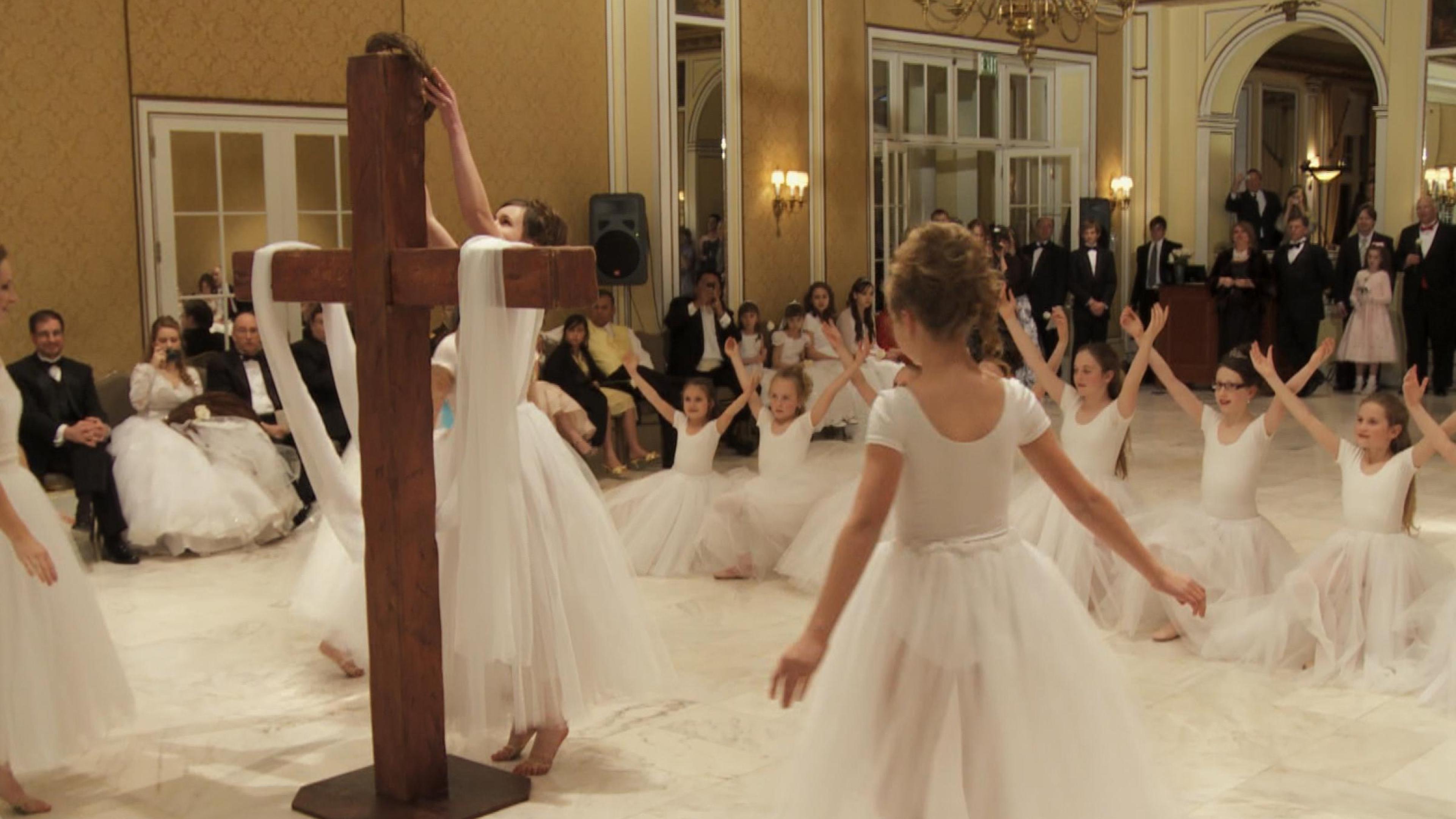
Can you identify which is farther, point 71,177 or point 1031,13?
point 1031,13

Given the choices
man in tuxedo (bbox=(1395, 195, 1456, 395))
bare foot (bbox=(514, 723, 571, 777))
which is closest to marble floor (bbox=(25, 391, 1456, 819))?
bare foot (bbox=(514, 723, 571, 777))

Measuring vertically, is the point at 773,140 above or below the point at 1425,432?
above

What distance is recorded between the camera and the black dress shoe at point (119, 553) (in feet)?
22.4

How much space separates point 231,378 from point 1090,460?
172 inches

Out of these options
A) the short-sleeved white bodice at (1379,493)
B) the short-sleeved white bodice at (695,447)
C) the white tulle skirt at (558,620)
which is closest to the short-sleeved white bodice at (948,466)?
the white tulle skirt at (558,620)

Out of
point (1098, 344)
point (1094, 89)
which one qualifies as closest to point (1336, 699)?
point (1098, 344)

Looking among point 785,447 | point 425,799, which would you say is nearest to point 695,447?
point 785,447

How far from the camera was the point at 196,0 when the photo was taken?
852 cm

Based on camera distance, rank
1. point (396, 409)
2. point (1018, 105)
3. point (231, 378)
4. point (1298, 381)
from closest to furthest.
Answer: point (396, 409) < point (1298, 381) < point (231, 378) < point (1018, 105)

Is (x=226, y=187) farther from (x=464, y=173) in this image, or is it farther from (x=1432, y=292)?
(x=1432, y=292)

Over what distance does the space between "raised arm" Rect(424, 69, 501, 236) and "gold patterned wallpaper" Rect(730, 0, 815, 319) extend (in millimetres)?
7826

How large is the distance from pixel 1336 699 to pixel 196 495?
4853 mm

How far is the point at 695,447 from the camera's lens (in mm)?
6645

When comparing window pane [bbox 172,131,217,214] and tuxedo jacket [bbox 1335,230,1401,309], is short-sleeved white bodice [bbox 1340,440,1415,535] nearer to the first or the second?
window pane [bbox 172,131,217,214]
